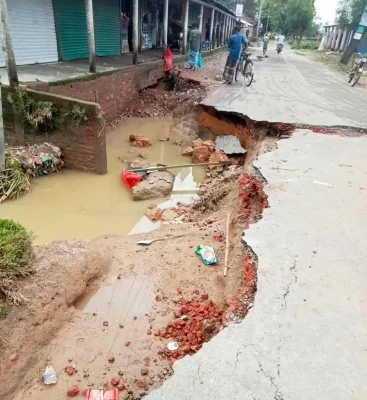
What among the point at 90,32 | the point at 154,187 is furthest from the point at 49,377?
the point at 90,32

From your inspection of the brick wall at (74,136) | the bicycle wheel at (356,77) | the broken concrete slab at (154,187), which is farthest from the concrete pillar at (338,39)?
the brick wall at (74,136)

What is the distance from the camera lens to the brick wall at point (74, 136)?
260 inches

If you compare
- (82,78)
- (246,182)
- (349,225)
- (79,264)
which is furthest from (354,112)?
(79,264)

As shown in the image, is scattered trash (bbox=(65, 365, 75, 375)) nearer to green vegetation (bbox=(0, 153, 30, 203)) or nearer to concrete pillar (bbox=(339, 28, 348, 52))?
green vegetation (bbox=(0, 153, 30, 203))

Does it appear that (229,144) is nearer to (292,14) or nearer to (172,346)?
(172,346)

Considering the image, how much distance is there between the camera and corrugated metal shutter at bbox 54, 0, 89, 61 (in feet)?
33.1

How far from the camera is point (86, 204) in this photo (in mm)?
6070

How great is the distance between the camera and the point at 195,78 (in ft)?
41.7

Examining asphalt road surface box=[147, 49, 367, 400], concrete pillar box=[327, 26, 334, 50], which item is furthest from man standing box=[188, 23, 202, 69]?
concrete pillar box=[327, 26, 334, 50]

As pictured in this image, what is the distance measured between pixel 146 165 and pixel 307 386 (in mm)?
5670

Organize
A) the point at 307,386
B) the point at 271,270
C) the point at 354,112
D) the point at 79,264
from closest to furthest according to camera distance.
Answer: the point at 307,386
the point at 271,270
the point at 79,264
the point at 354,112

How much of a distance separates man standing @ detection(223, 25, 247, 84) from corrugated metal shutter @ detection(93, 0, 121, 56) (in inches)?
185

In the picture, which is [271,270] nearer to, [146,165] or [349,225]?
[349,225]

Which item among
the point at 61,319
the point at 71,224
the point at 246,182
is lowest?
the point at 71,224
